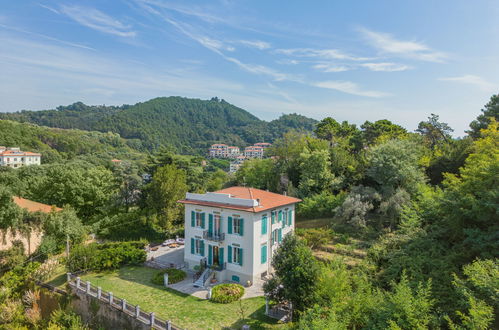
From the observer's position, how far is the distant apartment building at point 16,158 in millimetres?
73000

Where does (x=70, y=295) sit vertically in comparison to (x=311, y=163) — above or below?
below

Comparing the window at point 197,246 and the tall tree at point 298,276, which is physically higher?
the tall tree at point 298,276

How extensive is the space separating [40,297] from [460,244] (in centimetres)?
2386

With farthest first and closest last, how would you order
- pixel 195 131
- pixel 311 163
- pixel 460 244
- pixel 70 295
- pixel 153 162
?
pixel 195 131 → pixel 153 162 → pixel 311 163 → pixel 70 295 → pixel 460 244

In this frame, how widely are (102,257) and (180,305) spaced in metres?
8.26

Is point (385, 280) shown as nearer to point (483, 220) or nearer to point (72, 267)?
point (483, 220)

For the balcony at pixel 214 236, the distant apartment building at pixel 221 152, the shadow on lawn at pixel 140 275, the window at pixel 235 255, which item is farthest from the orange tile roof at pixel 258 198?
the distant apartment building at pixel 221 152

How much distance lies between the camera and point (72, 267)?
2067cm

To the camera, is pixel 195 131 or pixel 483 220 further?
pixel 195 131

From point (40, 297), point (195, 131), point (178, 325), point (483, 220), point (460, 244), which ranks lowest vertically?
point (40, 297)

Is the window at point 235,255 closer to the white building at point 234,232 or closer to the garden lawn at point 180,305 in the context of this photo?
the white building at point 234,232

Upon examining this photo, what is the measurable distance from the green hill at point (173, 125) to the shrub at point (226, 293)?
122 metres

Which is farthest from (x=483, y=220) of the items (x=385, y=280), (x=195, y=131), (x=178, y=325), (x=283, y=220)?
(x=195, y=131)

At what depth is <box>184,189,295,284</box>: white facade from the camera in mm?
18766
